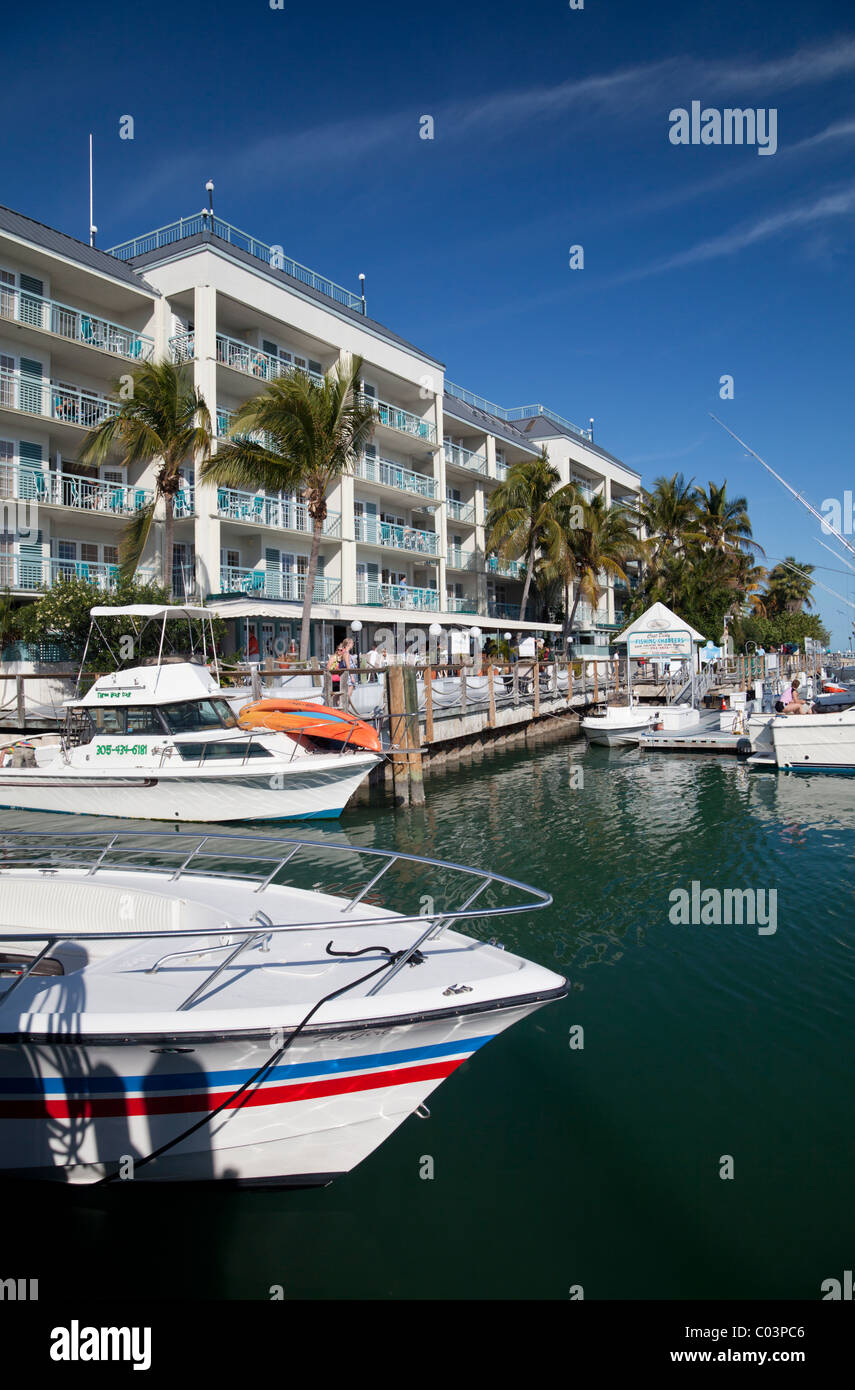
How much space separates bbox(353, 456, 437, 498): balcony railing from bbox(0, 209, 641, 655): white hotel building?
0.08m

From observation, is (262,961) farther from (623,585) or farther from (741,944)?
(623,585)

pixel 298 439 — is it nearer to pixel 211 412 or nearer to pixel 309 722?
pixel 211 412

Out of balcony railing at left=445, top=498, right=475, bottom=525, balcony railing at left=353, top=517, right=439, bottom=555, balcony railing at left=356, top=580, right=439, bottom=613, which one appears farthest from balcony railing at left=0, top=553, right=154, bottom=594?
balcony railing at left=445, top=498, right=475, bottom=525

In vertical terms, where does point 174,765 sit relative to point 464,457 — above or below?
below

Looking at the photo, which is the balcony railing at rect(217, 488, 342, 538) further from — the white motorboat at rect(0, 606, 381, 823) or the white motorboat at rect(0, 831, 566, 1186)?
the white motorboat at rect(0, 831, 566, 1186)

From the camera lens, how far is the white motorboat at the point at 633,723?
26.0 m

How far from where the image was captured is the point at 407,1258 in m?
4.34

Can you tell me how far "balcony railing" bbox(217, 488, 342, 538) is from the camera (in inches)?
976

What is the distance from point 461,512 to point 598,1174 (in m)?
37.5

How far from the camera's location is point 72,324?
76.8ft

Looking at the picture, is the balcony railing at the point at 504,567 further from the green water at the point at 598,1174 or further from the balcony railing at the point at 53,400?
the green water at the point at 598,1174

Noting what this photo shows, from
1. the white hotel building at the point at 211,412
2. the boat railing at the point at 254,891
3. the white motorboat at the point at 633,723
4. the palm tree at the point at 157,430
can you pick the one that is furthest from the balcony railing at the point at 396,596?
the boat railing at the point at 254,891

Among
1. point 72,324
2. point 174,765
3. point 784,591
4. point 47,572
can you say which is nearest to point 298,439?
point 47,572
